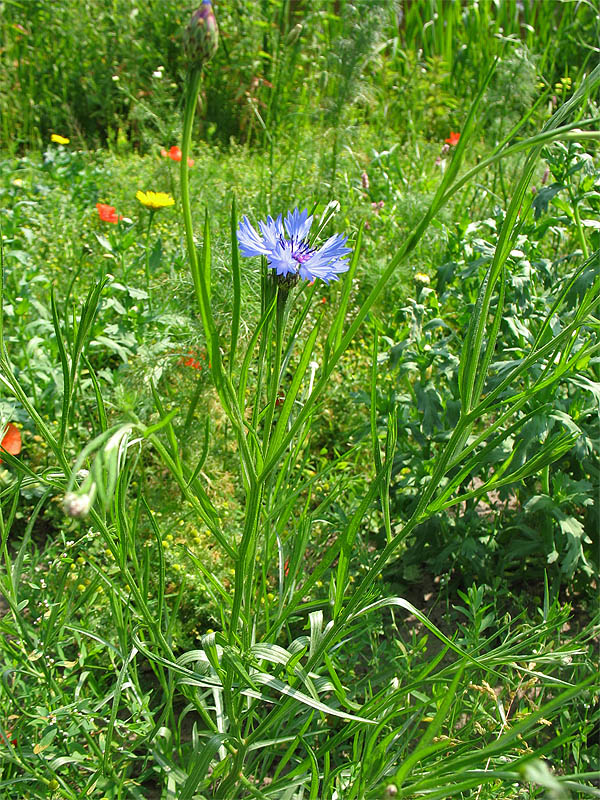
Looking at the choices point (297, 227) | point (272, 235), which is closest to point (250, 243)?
point (272, 235)

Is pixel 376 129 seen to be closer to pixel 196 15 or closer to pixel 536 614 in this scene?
pixel 536 614

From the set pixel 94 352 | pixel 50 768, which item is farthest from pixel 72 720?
pixel 94 352

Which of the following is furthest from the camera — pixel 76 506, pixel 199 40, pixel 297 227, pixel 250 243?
pixel 297 227

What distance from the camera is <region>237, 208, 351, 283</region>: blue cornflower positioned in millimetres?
837

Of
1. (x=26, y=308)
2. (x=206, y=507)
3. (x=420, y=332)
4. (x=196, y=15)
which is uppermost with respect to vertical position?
(x=196, y=15)

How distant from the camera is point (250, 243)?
2.88ft

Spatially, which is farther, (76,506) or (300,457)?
(300,457)

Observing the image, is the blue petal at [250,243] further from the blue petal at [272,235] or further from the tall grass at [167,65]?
the tall grass at [167,65]

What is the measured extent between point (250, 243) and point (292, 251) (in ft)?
0.16

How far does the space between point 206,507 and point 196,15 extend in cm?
51

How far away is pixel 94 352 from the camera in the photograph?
2045 millimetres

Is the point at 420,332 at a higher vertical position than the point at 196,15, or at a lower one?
lower

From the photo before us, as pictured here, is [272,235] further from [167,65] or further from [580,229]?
[167,65]

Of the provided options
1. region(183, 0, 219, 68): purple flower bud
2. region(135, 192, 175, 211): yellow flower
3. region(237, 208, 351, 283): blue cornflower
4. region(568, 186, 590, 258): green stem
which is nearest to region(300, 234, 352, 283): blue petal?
region(237, 208, 351, 283): blue cornflower
